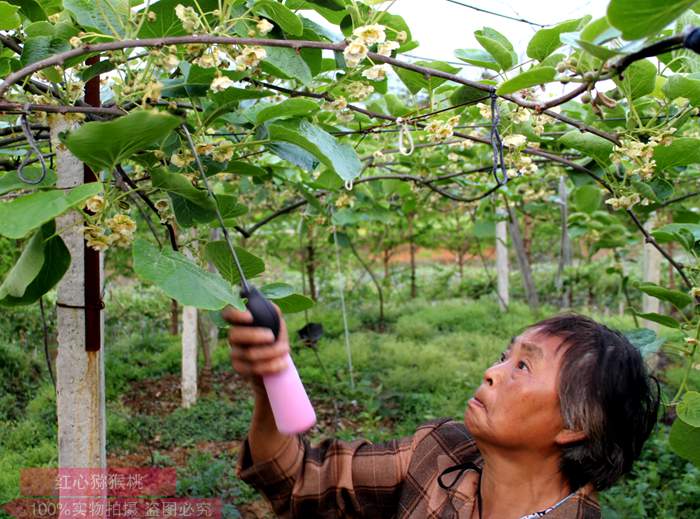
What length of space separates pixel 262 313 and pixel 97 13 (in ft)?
1.42

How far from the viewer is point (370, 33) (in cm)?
77

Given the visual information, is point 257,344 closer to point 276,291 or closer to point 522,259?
point 276,291

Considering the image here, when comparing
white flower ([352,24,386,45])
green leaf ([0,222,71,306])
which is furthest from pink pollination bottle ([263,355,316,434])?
white flower ([352,24,386,45])

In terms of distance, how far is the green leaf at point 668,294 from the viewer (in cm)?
112

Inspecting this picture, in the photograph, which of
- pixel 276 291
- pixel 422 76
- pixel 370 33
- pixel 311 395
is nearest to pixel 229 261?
pixel 276 291

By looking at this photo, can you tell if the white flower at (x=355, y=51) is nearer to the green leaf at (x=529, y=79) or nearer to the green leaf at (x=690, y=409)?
the green leaf at (x=529, y=79)

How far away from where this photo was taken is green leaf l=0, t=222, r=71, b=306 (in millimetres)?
713

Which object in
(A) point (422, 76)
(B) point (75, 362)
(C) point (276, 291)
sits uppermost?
(A) point (422, 76)

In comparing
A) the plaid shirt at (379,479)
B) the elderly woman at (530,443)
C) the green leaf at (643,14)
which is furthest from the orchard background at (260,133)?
the plaid shirt at (379,479)

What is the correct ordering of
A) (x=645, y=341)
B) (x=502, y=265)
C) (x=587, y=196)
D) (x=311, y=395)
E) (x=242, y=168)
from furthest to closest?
(x=502, y=265)
(x=311, y=395)
(x=587, y=196)
(x=645, y=341)
(x=242, y=168)

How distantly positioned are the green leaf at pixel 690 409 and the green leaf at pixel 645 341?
103 mm

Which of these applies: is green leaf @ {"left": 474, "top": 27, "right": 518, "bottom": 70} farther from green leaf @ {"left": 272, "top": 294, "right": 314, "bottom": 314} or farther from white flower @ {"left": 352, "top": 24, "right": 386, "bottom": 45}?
green leaf @ {"left": 272, "top": 294, "right": 314, "bottom": 314}

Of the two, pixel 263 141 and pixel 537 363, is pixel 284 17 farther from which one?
pixel 537 363

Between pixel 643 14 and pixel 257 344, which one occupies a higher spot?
pixel 643 14
